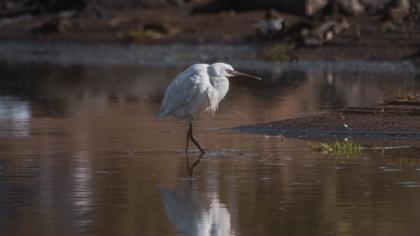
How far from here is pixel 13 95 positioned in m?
26.4

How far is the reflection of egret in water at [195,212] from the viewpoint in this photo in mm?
11070

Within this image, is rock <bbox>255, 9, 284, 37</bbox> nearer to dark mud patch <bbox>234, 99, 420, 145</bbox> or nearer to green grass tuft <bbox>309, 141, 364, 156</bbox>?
dark mud patch <bbox>234, 99, 420, 145</bbox>

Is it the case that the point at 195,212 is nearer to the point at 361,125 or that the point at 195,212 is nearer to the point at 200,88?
the point at 200,88

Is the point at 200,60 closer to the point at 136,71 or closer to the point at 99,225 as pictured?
the point at 136,71

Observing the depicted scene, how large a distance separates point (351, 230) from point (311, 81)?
699 inches

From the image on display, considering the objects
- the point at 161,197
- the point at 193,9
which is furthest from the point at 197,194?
the point at 193,9

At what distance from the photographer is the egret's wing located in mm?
16545

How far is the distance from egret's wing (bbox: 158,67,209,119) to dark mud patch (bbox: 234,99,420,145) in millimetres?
1751

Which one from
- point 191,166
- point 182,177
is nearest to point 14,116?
point 191,166

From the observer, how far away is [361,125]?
18422mm

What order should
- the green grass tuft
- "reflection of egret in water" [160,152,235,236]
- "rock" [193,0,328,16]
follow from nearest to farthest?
"reflection of egret in water" [160,152,235,236]
the green grass tuft
"rock" [193,0,328,16]

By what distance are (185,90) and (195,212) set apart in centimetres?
484

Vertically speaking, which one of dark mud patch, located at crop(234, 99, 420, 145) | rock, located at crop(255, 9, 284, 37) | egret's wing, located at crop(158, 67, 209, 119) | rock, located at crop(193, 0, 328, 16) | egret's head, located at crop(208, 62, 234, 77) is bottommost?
dark mud patch, located at crop(234, 99, 420, 145)

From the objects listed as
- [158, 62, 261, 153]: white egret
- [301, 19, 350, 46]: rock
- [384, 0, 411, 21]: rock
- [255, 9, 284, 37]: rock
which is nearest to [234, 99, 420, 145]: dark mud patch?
[158, 62, 261, 153]: white egret
